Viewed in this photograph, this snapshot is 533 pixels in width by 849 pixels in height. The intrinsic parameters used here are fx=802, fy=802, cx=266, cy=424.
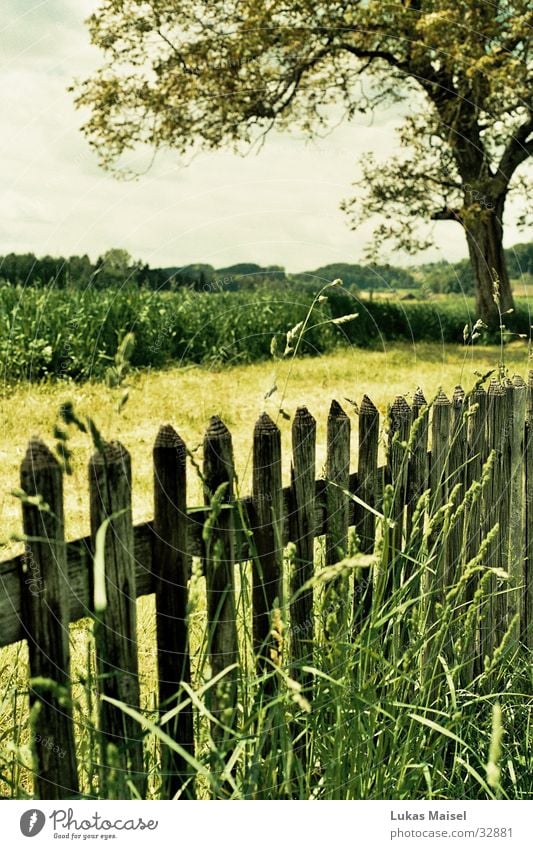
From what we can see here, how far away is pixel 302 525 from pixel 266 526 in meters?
0.17

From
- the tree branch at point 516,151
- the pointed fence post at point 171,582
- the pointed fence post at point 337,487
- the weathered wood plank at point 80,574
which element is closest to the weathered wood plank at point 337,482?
the pointed fence post at point 337,487

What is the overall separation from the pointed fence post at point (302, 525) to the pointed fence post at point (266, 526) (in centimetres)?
8

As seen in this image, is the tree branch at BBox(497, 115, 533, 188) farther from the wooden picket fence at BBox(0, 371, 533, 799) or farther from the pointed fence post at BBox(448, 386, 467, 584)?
the wooden picket fence at BBox(0, 371, 533, 799)

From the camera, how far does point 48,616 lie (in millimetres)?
1680

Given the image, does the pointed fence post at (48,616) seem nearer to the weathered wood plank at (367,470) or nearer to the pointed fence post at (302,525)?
the pointed fence post at (302,525)

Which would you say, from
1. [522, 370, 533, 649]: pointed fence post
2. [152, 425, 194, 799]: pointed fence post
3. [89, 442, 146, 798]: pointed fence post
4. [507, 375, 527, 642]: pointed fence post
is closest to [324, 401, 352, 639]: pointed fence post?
[152, 425, 194, 799]: pointed fence post

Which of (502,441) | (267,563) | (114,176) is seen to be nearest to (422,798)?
(267,563)

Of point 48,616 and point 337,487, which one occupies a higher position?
point 337,487

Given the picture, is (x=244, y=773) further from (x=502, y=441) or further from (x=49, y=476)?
(x=502, y=441)

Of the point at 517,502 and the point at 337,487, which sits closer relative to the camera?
the point at 337,487

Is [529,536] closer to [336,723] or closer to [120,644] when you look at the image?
[336,723]

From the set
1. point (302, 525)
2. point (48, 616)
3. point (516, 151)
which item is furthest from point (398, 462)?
point (516, 151)

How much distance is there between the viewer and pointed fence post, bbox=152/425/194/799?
1.84m

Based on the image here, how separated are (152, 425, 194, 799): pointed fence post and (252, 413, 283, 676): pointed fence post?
237 mm
